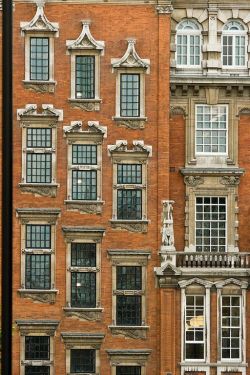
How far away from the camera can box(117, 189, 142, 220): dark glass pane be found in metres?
36.3

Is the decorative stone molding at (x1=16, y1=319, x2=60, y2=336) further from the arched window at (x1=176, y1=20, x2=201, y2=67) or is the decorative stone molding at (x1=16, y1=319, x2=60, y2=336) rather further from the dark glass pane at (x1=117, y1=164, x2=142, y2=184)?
the arched window at (x1=176, y1=20, x2=201, y2=67)

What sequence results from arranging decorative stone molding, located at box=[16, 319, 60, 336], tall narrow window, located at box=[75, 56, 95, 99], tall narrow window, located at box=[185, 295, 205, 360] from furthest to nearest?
tall narrow window, located at box=[75, 56, 95, 99] < tall narrow window, located at box=[185, 295, 205, 360] < decorative stone molding, located at box=[16, 319, 60, 336]

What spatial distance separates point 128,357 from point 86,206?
7.10 meters

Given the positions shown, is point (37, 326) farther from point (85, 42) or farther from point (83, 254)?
point (85, 42)

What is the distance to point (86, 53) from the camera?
119 ft

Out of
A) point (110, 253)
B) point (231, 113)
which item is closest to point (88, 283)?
point (110, 253)

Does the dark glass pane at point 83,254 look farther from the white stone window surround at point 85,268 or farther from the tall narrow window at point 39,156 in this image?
the tall narrow window at point 39,156

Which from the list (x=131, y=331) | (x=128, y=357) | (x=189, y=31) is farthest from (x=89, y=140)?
(x=128, y=357)

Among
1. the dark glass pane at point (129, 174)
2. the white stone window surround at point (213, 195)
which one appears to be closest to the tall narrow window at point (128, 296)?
the white stone window surround at point (213, 195)

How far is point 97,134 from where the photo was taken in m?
36.3

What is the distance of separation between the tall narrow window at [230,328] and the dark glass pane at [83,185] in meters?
7.70

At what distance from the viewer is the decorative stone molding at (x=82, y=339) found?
117 feet

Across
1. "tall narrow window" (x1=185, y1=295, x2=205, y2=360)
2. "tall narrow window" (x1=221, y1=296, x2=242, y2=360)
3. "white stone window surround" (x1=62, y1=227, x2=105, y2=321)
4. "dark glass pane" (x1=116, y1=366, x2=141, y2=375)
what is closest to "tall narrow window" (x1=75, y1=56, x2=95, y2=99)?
"white stone window surround" (x1=62, y1=227, x2=105, y2=321)

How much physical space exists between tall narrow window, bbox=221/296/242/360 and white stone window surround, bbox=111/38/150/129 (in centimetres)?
900
